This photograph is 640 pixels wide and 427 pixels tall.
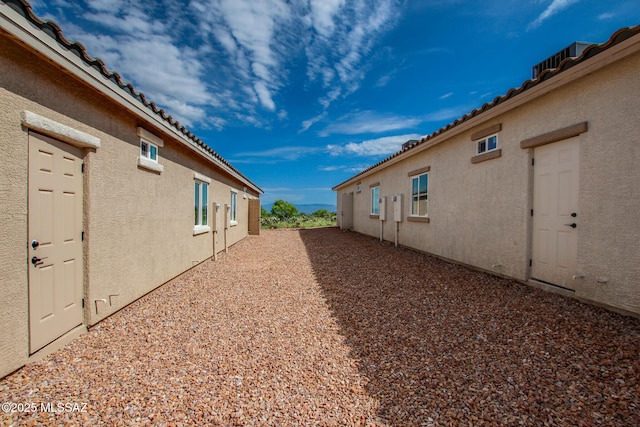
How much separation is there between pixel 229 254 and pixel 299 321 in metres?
6.39

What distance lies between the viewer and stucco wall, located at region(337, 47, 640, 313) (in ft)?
11.9

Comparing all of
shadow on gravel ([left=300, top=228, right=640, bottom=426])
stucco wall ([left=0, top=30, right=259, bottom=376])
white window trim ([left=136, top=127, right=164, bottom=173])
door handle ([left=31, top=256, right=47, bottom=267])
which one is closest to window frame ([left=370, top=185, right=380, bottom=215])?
shadow on gravel ([left=300, top=228, right=640, bottom=426])

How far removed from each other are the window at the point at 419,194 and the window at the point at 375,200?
12.4 feet

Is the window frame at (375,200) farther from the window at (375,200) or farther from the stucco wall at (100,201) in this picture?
the stucco wall at (100,201)

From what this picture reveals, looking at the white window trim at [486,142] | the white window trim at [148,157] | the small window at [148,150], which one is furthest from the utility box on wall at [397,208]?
Answer: the small window at [148,150]

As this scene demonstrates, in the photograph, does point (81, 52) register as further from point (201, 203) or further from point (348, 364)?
point (201, 203)

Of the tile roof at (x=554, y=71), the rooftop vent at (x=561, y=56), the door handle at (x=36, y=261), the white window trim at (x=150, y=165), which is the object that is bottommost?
the door handle at (x=36, y=261)

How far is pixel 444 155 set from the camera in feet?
25.9

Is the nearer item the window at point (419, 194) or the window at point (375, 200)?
the window at point (419, 194)

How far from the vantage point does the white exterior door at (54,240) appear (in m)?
2.92

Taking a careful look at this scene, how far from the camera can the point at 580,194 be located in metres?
4.21

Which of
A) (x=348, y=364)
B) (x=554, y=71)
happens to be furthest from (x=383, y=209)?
(x=348, y=364)

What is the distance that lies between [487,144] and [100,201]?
700cm

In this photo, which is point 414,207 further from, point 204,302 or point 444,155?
point 204,302
